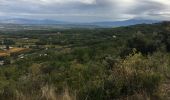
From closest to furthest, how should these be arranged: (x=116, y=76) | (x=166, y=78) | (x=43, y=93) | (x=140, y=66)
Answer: (x=43, y=93)
(x=116, y=76)
(x=140, y=66)
(x=166, y=78)

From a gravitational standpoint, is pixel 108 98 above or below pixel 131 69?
below

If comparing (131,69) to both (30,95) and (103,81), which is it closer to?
(103,81)

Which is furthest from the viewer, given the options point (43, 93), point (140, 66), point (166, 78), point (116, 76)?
point (166, 78)

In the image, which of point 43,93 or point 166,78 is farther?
point 166,78

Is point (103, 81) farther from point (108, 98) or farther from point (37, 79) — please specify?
point (37, 79)

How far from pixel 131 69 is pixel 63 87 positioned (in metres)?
1.32

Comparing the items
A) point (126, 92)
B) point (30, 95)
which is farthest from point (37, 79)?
point (126, 92)

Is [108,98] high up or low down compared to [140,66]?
down

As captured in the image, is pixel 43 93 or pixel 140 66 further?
pixel 140 66

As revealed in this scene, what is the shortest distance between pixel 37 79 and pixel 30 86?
401 millimetres

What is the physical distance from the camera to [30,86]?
6617 mm

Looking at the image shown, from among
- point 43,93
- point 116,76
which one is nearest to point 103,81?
point 116,76

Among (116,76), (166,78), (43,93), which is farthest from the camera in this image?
(166,78)

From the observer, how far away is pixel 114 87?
6.11m
